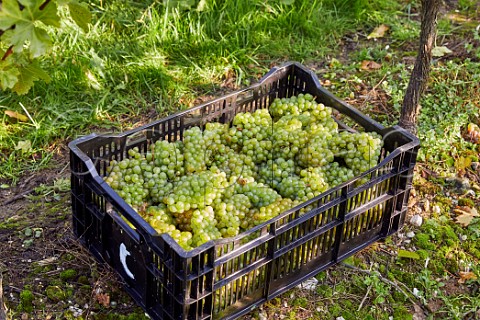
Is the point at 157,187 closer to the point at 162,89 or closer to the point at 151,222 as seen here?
the point at 151,222

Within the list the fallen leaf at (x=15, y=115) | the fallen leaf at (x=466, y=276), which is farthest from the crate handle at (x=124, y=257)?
the fallen leaf at (x=466, y=276)

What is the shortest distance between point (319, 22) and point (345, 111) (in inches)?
65.6

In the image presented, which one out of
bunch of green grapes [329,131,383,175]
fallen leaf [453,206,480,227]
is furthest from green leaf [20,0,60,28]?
fallen leaf [453,206,480,227]

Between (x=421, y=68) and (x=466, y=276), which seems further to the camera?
(x=421, y=68)

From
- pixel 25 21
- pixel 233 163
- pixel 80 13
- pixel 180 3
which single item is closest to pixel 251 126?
pixel 233 163

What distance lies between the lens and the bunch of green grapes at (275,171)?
4.34 metres

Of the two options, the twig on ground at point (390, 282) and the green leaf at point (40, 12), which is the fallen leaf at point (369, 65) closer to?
the twig on ground at point (390, 282)

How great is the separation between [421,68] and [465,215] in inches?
36.2

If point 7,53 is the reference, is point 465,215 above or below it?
below

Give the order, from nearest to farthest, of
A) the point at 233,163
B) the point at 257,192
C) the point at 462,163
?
the point at 257,192, the point at 233,163, the point at 462,163

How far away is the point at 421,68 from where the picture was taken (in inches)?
195

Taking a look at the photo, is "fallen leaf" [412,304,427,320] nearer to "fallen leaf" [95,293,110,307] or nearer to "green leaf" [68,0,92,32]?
"fallen leaf" [95,293,110,307]

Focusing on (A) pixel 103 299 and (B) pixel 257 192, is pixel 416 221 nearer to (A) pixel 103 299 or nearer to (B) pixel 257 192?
(B) pixel 257 192

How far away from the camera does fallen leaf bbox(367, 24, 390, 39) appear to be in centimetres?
624
